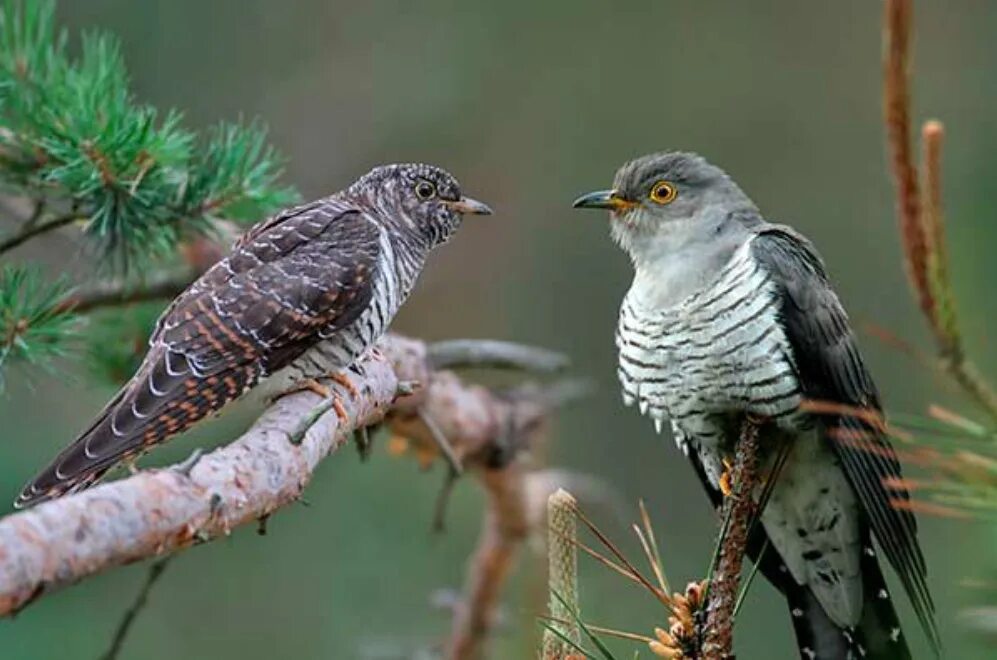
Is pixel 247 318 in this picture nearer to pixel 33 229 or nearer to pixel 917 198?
pixel 33 229

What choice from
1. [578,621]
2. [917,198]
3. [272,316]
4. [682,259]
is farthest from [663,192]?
[917,198]

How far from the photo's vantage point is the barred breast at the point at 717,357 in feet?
7.95

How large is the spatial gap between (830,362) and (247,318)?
0.97 m

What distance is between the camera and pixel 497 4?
252 inches

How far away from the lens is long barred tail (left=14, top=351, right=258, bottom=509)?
6.56ft

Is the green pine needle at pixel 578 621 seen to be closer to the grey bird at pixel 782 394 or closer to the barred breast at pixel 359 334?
the grey bird at pixel 782 394

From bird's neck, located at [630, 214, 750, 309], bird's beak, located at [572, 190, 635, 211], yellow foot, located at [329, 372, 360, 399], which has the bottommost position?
yellow foot, located at [329, 372, 360, 399]

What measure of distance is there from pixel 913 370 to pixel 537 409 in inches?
105

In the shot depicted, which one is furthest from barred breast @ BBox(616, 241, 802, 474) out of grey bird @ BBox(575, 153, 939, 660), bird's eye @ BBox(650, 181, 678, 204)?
bird's eye @ BBox(650, 181, 678, 204)

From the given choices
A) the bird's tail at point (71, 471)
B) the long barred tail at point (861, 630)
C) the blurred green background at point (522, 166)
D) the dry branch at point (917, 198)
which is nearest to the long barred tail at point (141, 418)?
the bird's tail at point (71, 471)

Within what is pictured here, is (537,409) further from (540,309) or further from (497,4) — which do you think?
(497,4)

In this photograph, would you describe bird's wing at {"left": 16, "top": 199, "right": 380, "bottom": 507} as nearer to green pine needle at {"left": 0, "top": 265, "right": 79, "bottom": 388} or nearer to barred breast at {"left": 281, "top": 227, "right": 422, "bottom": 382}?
barred breast at {"left": 281, "top": 227, "right": 422, "bottom": 382}

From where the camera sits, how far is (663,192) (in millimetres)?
2811

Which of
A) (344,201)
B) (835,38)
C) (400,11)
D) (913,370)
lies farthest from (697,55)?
(344,201)
